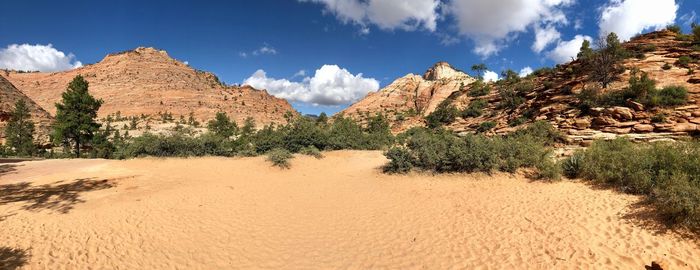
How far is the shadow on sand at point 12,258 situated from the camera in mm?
5190

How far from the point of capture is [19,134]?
2611 cm

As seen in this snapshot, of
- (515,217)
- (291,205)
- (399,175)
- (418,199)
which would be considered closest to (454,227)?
(515,217)

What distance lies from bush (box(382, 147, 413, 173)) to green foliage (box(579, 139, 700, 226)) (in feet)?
19.8

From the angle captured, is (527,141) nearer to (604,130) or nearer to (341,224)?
(604,130)

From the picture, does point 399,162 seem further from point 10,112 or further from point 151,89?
point 151,89

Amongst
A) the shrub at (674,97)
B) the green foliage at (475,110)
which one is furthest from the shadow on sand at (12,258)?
the green foliage at (475,110)

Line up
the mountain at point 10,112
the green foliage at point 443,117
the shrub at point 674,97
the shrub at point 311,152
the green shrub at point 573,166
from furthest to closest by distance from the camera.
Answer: the green foliage at point 443,117 < the mountain at point 10,112 < the shrub at point 311,152 < the shrub at point 674,97 < the green shrub at point 573,166

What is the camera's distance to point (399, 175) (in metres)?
13.5

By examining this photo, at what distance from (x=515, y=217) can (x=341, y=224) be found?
13.9ft

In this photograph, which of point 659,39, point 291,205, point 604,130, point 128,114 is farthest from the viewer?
point 128,114

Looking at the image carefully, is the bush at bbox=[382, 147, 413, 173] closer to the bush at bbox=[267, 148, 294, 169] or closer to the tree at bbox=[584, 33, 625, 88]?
the bush at bbox=[267, 148, 294, 169]

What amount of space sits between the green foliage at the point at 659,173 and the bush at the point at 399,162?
603 cm

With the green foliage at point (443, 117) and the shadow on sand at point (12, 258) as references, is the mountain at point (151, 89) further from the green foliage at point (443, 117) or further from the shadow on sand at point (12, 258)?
the shadow on sand at point (12, 258)

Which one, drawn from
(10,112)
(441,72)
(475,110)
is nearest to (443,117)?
(475,110)
